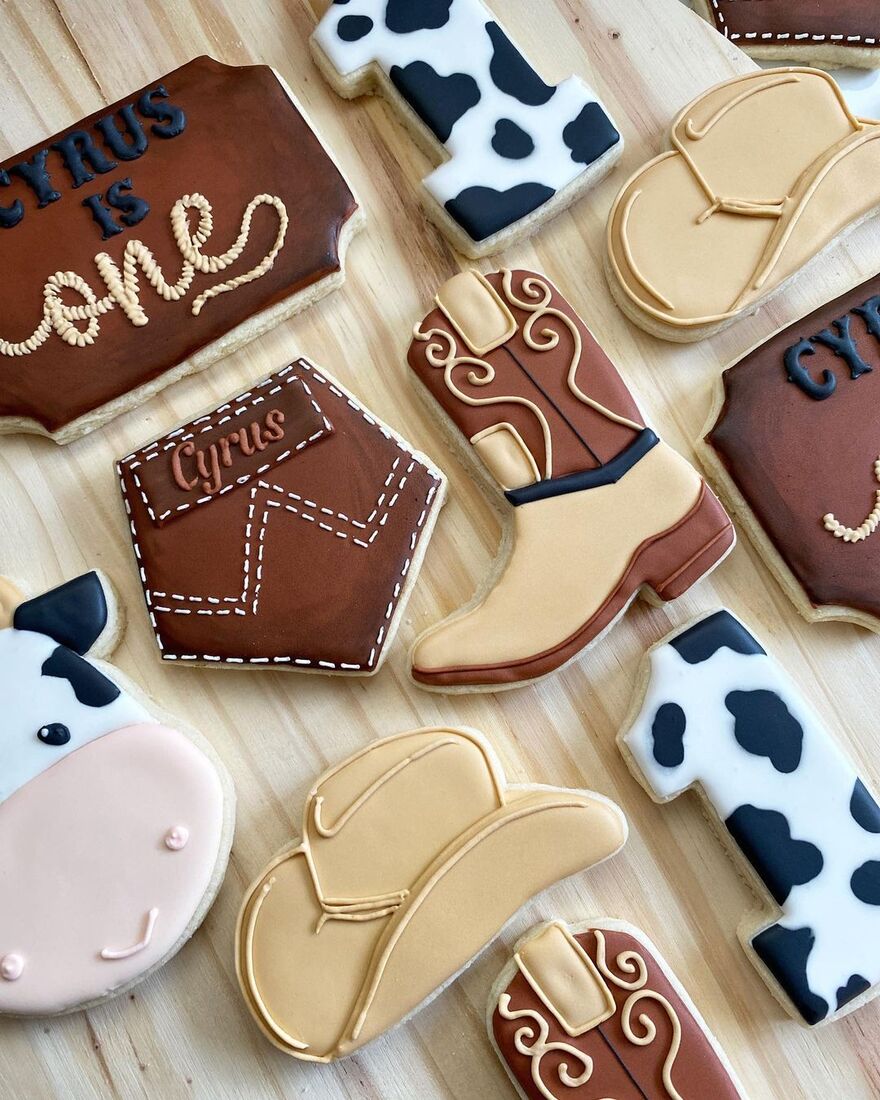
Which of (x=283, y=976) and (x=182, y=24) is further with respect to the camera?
(x=182, y=24)

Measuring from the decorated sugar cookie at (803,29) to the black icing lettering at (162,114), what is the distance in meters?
0.99

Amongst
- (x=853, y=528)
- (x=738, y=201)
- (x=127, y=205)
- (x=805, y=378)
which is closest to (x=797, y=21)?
(x=738, y=201)

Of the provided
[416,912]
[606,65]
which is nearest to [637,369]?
[606,65]

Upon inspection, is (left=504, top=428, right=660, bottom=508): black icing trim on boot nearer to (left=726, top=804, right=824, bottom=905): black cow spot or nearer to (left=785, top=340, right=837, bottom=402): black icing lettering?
(left=785, top=340, right=837, bottom=402): black icing lettering

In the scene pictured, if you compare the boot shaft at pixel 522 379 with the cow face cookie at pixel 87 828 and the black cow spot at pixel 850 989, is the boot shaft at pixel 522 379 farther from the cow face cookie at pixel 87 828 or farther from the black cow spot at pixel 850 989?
the black cow spot at pixel 850 989

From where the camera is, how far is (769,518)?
1.51 metres

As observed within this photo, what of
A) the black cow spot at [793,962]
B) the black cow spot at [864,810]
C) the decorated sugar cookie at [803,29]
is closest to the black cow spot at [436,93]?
the decorated sugar cookie at [803,29]

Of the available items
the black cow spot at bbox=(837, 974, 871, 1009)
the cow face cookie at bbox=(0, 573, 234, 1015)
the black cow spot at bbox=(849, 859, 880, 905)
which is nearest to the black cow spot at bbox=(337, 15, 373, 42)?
the cow face cookie at bbox=(0, 573, 234, 1015)

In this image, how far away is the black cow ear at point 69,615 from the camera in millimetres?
1427

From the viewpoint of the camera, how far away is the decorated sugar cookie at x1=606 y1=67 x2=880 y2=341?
5.15 ft

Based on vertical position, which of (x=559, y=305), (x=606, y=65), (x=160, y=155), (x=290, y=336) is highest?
(x=160, y=155)

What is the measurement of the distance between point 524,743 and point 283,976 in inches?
18.4

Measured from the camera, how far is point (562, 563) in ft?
4.82

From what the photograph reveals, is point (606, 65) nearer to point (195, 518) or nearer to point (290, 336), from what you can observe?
point (290, 336)
